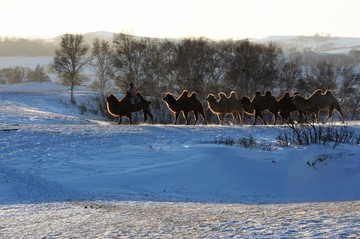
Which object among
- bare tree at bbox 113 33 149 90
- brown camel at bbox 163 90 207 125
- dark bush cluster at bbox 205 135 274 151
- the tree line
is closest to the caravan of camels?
brown camel at bbox 163 90 207 125

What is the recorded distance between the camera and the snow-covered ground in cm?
698

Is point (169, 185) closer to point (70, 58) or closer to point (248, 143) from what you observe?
point (248, 143)

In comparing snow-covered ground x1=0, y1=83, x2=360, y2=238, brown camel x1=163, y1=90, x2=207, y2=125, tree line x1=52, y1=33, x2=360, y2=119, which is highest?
tree line x1=52, y1=33, x2=360, y2=119

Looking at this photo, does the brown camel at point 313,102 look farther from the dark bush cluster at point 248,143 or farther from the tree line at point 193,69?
the tree line at point 193,69

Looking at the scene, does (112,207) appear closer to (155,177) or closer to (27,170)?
(155,177)

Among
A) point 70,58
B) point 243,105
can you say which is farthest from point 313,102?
point 70,58

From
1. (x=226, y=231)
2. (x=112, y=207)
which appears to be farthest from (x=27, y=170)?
(x=226, y=231)

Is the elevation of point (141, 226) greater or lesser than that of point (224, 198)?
greater

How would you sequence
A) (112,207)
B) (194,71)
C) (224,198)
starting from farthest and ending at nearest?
(194,71) < (224,198) < (112,207)

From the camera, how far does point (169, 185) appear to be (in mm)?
13656

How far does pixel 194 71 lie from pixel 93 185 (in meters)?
55.4

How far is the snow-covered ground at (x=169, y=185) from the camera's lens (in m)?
6.98

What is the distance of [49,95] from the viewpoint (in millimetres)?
61125

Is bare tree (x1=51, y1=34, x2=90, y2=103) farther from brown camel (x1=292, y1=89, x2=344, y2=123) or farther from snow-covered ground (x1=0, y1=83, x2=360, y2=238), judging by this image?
snow-covered ground (x1=0, y1=83, x2=360, y2=238)
